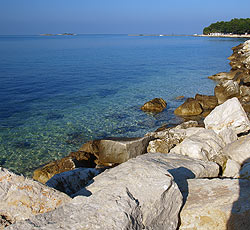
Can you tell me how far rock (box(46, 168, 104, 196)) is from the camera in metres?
6.58

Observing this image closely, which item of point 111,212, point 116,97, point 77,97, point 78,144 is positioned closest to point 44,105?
point 77,97

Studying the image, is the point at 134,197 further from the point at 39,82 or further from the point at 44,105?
the point at 39,82

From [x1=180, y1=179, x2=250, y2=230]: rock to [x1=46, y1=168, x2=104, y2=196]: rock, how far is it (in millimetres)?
2981

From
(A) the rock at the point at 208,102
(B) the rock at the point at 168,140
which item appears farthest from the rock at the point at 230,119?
(A) the rock at the point at 208,102

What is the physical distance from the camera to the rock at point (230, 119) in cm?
927

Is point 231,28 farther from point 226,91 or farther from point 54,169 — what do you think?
point 54,169

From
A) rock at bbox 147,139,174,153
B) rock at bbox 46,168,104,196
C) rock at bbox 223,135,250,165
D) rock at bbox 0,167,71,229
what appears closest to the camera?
rock at bbox 0,167,71,229

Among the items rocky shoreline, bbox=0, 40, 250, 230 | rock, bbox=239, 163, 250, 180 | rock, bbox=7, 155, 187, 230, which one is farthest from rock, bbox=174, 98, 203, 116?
rock, bbox=7, 155, 187, 230

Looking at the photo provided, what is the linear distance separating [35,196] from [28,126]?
468 inches

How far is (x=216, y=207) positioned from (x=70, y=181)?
3.86m

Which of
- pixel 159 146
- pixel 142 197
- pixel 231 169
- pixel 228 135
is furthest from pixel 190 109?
pixel 142 197

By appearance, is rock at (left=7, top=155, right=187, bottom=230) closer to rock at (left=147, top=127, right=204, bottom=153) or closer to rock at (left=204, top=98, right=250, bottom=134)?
rock at (left=147, top=127, right=204, bottom=153)

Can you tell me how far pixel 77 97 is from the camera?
22.1m

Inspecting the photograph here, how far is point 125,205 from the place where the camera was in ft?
13.4
